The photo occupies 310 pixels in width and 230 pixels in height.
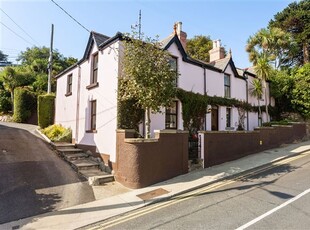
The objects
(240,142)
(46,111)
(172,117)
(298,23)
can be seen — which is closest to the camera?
(240,142)

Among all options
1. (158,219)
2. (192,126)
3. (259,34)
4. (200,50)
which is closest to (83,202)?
(158,219)

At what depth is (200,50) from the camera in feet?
110

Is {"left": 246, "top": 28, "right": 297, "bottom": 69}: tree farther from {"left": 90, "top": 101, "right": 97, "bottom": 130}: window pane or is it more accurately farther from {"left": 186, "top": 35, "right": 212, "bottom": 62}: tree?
{"left": 90, "top": 101, "right": 97, "bottom": 130}: window pane

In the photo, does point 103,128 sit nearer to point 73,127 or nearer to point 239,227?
point 73,127

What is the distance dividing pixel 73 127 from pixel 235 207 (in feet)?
40.2

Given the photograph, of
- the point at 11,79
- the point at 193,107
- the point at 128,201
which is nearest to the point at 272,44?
the point at 193,107

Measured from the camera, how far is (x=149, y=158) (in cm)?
938

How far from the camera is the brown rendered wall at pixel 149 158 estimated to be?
9.18 m

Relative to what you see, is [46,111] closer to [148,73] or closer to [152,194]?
[148,73]

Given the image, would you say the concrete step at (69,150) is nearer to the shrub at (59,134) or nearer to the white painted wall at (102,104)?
the white painted wall at (102,104)

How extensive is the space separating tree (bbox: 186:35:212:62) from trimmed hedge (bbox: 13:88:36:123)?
21789 mm

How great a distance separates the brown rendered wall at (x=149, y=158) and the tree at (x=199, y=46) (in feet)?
81.4

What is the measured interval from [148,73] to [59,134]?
9412mm

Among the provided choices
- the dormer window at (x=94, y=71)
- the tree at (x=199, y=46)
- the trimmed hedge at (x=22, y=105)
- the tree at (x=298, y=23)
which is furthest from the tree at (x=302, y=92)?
the trimmed hedge at (x=22, y=105)
